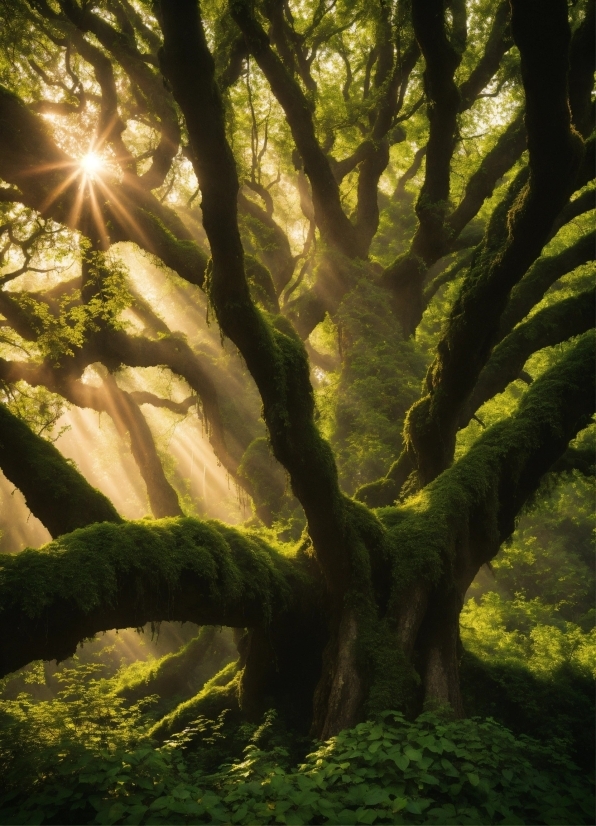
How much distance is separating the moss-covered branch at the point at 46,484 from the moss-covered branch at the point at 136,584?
1.13 meters

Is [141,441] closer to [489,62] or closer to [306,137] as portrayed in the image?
[306,137]

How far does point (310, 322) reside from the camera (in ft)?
44.4

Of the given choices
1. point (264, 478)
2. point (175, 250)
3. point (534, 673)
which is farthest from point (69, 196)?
point (534, 673)

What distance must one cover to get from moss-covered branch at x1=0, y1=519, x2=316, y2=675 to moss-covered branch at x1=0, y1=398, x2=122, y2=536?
1128 mm

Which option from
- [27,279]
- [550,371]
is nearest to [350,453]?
[550,371]

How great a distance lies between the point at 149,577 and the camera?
5.46m

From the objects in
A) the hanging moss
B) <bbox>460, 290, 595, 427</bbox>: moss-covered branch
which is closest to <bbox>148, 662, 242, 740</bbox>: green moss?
<bbox>460, 290, 595, 427</bbox>: moss-covered branch

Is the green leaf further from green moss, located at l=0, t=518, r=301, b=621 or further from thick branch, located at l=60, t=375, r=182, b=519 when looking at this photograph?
thick branch, located at l=60, t=375, r=182, b=519

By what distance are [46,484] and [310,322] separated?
319 inches

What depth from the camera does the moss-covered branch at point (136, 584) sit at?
4.64 m

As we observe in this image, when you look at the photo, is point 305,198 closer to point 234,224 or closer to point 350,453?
point 350,453

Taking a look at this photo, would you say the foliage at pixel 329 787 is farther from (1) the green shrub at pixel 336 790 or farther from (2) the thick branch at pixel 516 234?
(2) the thick branch at pixel 516 234

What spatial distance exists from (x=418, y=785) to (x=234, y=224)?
4.76 metres

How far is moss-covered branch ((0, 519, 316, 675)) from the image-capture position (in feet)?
15.2
